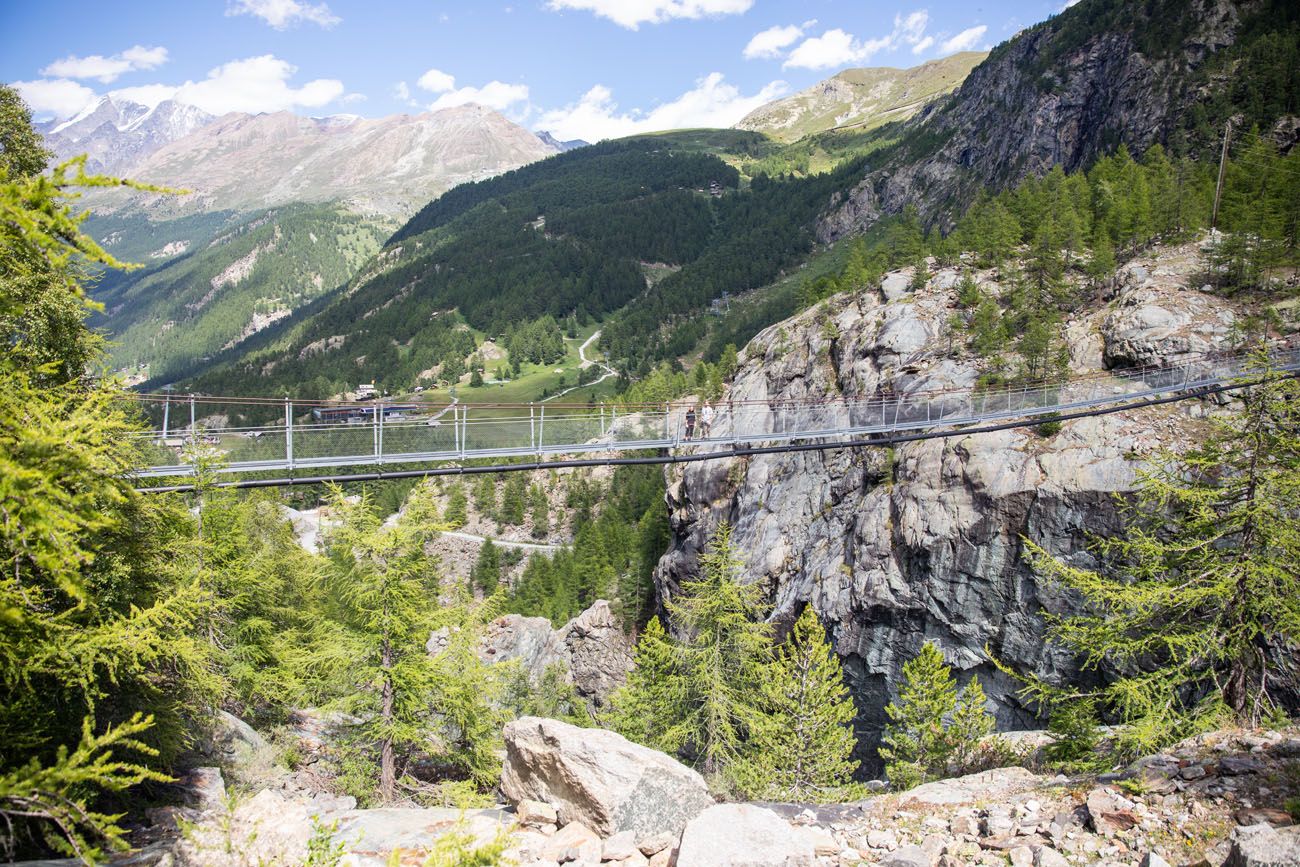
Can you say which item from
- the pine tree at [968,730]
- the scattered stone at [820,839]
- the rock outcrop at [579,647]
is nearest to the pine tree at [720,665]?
the pine tree at [968,730]

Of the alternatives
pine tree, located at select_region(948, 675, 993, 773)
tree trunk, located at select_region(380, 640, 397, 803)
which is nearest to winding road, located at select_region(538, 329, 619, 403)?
tree trunk, located at select_region(380, 640, 397, 803)

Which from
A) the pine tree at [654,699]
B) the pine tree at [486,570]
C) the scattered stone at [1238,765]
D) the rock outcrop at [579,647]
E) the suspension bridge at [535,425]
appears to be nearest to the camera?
the scattered stone at [1238,765]

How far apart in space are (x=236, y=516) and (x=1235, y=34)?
84.7 m

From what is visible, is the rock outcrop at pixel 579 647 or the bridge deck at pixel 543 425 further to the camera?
the rock outcrop at pixel 579 647

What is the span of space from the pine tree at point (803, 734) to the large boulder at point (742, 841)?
27.7 ft

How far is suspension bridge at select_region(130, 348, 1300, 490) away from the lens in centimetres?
1275

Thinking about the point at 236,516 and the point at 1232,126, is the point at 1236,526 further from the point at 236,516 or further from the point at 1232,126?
the point at 1232,126

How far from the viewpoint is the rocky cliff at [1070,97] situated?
200 ft

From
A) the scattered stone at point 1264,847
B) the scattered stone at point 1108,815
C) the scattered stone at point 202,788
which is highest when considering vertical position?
the scattered stone at point 1264,847

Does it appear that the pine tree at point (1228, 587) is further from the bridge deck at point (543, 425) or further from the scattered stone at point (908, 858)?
the scattered stone at point (908, 858)

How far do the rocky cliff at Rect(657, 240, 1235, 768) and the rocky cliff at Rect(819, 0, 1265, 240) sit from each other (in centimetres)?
4322

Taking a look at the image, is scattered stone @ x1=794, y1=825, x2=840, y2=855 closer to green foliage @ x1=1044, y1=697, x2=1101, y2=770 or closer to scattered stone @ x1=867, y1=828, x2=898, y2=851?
scattered stone @ x1=867, y1=828, x2=898, y2=851

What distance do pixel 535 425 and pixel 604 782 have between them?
8.44m

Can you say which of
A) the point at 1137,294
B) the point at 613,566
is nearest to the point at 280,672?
the point at 1137,294
